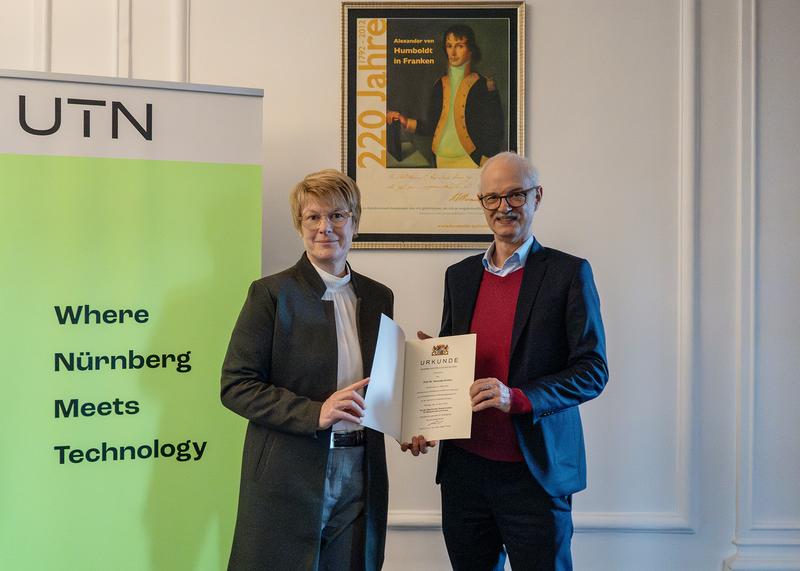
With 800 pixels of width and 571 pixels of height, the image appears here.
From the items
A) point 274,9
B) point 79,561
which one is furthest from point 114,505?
point 274,9

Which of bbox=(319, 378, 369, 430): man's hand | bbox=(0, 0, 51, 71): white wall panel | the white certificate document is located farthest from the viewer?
bbox=(0, 0, 51, 71): white wall panel

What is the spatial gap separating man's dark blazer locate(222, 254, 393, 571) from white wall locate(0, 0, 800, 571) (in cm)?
91

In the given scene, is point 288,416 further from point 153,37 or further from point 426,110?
point 153,37

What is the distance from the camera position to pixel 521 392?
170cm

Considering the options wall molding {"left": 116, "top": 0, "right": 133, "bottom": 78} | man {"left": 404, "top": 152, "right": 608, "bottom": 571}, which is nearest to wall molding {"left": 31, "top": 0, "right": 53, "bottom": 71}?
wall molding {"left": 116, "top": 0, "right": 133, "bottom": 78}

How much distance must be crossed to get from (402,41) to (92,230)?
1437 mm

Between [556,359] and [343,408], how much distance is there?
0.66 m

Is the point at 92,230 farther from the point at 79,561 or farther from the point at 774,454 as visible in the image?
the point at 774,454

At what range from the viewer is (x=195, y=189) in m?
2.20

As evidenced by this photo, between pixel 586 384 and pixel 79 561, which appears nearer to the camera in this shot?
pixel 586 384

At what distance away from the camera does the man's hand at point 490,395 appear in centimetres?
166

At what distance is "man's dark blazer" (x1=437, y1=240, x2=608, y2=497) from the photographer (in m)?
1.74

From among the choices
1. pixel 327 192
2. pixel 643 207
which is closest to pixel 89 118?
pixel 327 192

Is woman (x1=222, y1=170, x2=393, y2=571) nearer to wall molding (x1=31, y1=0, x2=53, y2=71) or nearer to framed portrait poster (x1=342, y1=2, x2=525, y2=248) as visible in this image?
framed portrait poster (x1=342, y1=2, x2=525, y2=248)
